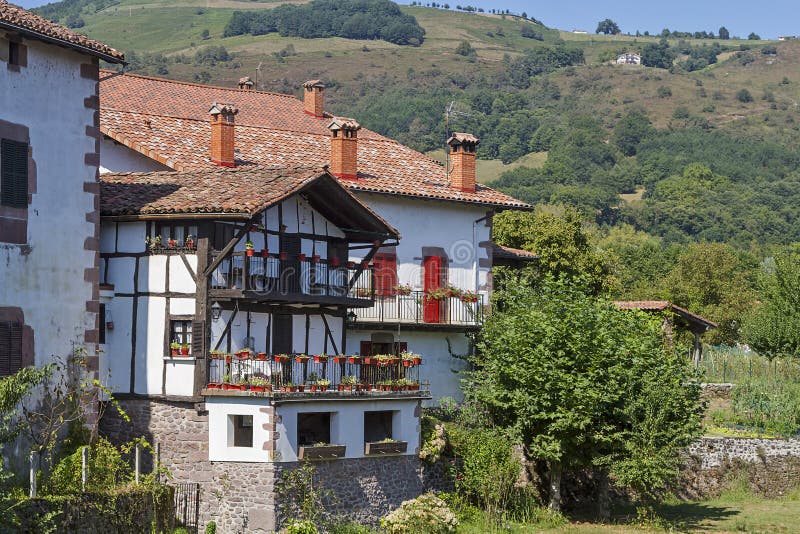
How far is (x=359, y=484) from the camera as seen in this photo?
3391 centimetres

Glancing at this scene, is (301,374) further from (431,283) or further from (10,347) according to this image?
(431,283)

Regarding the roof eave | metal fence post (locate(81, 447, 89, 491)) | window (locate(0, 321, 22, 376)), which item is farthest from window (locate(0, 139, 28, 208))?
metal fence post (locate(81, 447, 89, 491))

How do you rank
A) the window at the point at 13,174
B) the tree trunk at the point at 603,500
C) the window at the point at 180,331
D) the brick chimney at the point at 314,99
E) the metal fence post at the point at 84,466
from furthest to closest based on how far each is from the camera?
the brick chimney at the point at 314,99, the tree trunk at the point at 603,500, the window at the point at 180,331, the window at the point at 13,174, the metal fence post at the point at 84,466

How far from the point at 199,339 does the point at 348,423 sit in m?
4.24

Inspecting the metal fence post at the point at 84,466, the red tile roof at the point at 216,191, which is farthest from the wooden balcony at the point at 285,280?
the metal fence post at the point at 84,466

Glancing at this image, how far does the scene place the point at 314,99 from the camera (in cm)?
5044

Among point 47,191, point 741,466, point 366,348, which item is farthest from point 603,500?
point 47,191

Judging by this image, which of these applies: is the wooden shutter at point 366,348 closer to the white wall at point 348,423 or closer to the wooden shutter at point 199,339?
the white wall at point 348,423

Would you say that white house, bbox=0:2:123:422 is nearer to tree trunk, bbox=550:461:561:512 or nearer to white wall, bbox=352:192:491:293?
white wall, bbox=352:192:491:293

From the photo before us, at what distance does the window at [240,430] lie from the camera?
32.4m

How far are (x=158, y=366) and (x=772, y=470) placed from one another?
2243 centimetres

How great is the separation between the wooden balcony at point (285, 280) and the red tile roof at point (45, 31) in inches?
212

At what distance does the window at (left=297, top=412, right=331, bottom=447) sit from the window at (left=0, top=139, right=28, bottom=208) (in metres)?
8.99

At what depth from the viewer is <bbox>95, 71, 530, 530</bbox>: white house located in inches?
1276
